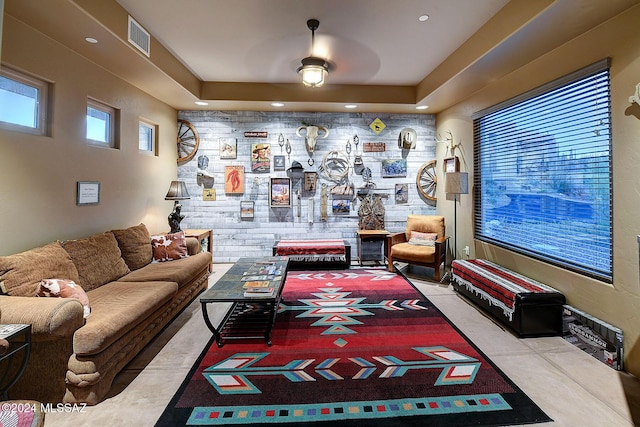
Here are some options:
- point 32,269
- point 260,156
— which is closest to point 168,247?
point 32,269

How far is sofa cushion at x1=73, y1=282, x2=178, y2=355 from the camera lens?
1.92 m

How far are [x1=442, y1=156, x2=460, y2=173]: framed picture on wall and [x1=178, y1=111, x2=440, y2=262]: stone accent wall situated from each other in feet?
1.64

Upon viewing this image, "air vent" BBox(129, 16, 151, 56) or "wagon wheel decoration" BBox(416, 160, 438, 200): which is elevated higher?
"air vent" BBox(129, 16, 151, 56)

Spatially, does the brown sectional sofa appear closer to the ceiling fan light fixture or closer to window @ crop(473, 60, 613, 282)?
the ceiling fan light fixture

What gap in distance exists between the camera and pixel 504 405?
193 centimetres

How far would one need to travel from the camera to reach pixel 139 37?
10.3 feet

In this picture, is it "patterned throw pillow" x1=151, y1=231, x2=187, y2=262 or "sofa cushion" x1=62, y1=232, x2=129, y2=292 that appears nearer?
"sofa cushion" x1=62, y1=232, x2=129, y2=292

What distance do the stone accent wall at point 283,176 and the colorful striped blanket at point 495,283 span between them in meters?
1.97

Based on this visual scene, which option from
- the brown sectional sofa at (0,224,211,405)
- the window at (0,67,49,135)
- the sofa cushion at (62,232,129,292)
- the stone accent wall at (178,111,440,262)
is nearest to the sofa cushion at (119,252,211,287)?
the brown sectional sofa at (0,224,211,405)

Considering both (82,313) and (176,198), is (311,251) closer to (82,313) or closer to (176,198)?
(176,198)

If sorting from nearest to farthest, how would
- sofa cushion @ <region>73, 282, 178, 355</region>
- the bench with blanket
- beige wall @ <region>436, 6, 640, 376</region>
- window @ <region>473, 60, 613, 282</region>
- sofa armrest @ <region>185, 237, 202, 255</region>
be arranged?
1. sofa cushion @ <region>73, 282, 178, 355</region>
2. beige wall @ <region>436, 6, 640, 376</region>
3. window @ <region>473, 60, 613, 282</region>
4. sofa armrest @ <region>185, 237, 202, 255</region>
5. the bench with blanket

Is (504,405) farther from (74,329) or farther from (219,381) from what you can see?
(74,329)

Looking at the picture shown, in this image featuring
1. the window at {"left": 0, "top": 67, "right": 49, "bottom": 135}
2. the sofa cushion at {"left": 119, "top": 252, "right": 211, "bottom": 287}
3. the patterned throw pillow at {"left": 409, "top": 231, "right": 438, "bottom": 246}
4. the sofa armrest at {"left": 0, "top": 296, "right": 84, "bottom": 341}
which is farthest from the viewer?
the patterned throw pillow at {"left": 409, "top": 231, "right": 438, "bottom": 246}

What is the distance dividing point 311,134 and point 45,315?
436 cm
